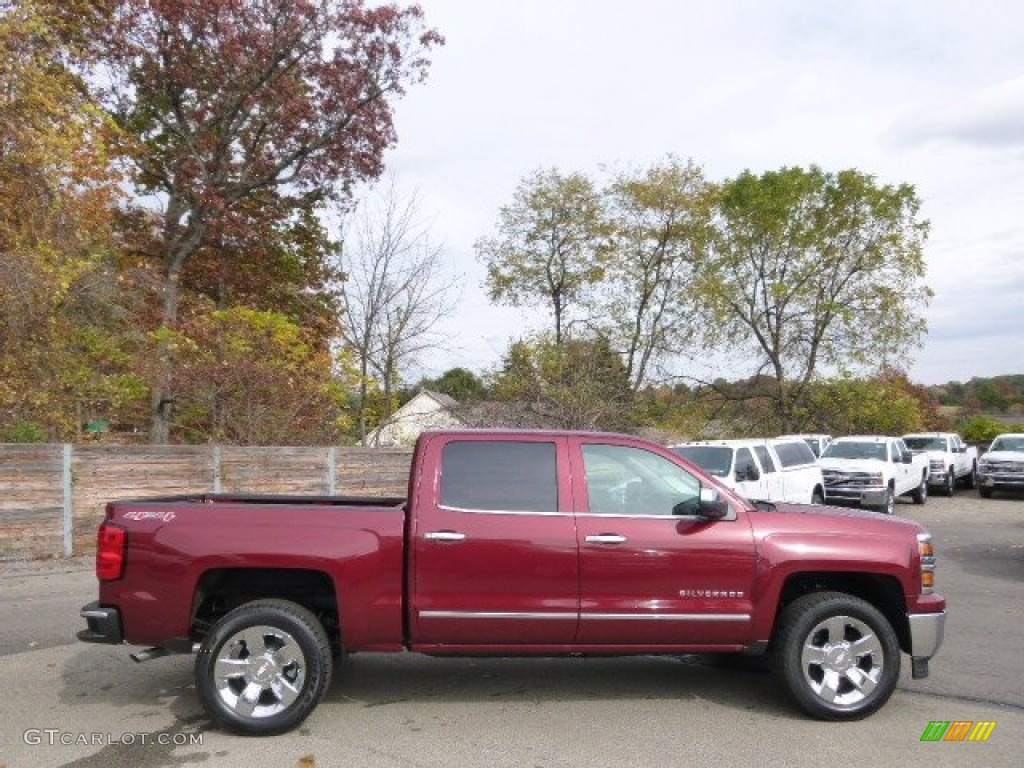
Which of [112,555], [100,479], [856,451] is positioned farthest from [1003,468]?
[112,555]

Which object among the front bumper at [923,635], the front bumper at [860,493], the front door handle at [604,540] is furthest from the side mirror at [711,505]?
the front bumper at [860,493]

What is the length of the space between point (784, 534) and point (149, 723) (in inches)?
159

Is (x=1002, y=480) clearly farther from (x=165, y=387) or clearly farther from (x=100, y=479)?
(x=100, y=479)

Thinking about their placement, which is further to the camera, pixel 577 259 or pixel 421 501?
pixel 577 259

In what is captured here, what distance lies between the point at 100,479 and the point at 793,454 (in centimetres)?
1294

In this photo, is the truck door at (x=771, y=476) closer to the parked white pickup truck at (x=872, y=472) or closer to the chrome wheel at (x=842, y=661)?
the parked white pickup truck at (x=872, y=472)

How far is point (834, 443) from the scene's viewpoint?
2303 cm

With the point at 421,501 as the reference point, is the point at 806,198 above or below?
above

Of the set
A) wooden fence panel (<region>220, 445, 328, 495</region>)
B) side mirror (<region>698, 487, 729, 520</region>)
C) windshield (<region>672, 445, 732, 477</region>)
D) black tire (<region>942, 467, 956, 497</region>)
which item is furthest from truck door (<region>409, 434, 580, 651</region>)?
black tire (<region>942, 467, 956, 497</region>)

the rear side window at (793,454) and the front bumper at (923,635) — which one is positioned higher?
the rear side window at (793,454)

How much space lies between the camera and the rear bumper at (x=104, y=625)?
5.21 meters

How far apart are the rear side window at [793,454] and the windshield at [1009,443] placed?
32.8ft

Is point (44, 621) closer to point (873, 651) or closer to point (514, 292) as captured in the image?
point (873, 651)

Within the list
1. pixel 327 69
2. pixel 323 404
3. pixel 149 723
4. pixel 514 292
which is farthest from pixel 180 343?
pixel 514 292
